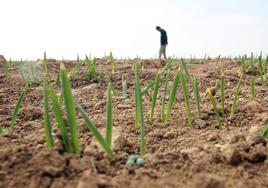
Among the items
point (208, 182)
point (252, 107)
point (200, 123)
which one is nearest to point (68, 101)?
point (208, 182)

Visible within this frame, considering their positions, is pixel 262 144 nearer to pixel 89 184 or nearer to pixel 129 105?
pixel 89 184

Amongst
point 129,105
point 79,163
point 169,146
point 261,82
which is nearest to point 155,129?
point 169,146

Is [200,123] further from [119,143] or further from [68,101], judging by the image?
[68,101]

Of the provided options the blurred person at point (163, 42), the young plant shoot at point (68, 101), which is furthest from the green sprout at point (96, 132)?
the blurred person at point (163, 42)

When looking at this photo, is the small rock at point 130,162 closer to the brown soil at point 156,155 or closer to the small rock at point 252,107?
the brown soil at point 156,155

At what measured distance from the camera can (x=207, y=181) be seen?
1.18 m

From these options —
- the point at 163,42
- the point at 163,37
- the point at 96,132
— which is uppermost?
the point at 163,37

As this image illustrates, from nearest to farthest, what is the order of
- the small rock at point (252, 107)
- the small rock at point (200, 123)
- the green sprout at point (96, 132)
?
the green sprout at point (96, 132)
the small rock at point (200, 123)
the small rock at point (252, 107)

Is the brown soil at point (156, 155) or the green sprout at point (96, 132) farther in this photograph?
the green sprout at point (96, 132)

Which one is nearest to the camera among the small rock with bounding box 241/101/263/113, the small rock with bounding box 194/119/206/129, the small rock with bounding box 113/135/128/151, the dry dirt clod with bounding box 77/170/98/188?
the dry dirt clod with bounding box 77/170/98/188

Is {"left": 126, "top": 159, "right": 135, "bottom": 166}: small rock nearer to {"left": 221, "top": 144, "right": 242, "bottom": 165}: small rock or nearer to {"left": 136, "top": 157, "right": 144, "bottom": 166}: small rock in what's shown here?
{"left": 136, "top": 157, "right": 144, "bottom": 166}: small rock

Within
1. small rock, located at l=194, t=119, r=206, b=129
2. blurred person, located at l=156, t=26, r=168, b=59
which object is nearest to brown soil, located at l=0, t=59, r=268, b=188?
small rock, located at l=194, t=119, r=206, b=129

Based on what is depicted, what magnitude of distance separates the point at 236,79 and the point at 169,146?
2090 mm

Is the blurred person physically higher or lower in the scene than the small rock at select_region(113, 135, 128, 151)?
higher
